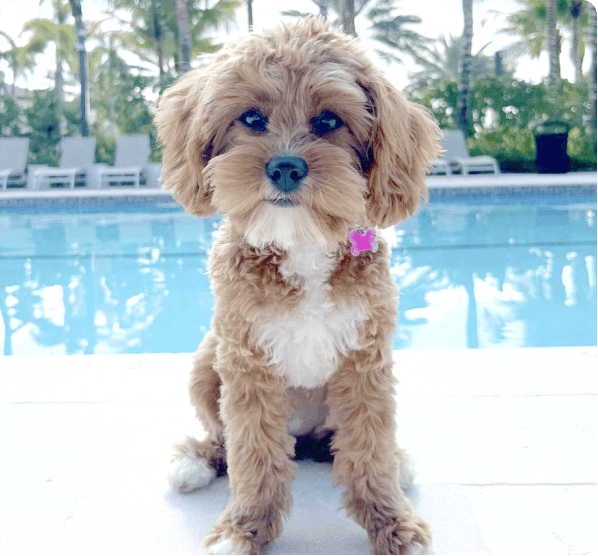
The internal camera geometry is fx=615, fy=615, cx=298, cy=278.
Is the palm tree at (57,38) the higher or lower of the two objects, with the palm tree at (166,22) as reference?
higher

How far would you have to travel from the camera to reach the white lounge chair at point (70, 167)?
584 inches

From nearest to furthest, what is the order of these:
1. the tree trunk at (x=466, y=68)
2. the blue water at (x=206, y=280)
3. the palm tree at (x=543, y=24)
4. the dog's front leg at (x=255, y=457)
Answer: the dog's front leg at (x=255, y=457) < the blue water at (x=206, y=280) < the tree trunk at (x=466, y=68) < the palm tree at (x=543, y=24)

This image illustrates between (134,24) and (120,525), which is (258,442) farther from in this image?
(134,24)

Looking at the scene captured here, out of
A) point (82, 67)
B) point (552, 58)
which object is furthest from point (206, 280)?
point (552, 58)

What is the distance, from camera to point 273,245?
1.91 meters

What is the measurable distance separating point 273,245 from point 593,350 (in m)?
2.55

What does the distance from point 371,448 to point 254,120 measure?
3.56 feet

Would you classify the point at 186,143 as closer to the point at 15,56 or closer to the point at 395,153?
the point at 395,153

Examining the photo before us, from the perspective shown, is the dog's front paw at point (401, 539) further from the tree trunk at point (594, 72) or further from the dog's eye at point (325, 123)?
the tree trunk at point (594, 72)

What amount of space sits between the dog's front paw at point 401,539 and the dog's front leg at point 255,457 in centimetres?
31

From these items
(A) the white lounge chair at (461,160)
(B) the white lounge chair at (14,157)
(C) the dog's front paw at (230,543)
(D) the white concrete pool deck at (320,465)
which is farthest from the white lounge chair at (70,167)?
(C) the dog's front paw at (230,543)

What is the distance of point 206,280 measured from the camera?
6816 mm

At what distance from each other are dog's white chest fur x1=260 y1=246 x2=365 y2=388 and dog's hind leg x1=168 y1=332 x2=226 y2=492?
36 centimetres

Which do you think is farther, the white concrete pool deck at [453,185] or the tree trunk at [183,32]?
the tree trunk at [183,32]
